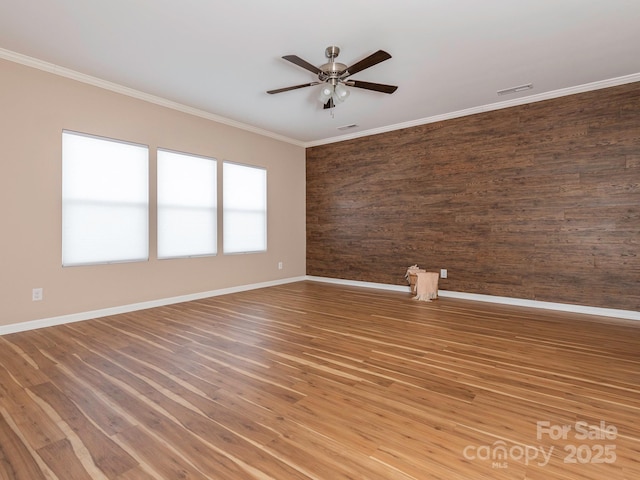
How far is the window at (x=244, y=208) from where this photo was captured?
5.24 metres

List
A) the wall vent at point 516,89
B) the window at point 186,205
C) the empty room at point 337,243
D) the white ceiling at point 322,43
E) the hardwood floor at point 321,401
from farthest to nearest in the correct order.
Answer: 1. the window at point 186,205
2. the wall vent at point 516,89
3. the white ceiling at point 322,43
4. the empty room at point 337,243
5. the hardwood floor at point 321,401

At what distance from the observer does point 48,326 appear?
11.1ft

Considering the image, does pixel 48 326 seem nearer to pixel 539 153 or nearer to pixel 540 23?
pixel 540 23

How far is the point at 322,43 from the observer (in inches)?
118

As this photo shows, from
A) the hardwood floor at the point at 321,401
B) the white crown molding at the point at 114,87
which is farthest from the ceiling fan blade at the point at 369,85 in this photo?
the white crown molding at the point at 114,87

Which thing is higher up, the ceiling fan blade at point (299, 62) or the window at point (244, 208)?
the ceiling fan blade at point (299, 62)

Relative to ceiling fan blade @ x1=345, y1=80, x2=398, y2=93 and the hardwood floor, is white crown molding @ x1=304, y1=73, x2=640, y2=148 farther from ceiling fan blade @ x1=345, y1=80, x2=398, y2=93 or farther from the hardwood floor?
the hardwood floor

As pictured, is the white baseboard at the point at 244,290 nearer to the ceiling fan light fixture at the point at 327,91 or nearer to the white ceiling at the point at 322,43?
the white ceiling at the point at 322,43

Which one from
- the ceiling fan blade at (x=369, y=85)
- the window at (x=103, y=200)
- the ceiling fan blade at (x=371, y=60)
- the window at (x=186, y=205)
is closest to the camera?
the ceiling fan blade at (x=371, y=60)

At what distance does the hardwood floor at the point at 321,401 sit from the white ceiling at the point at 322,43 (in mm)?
2756

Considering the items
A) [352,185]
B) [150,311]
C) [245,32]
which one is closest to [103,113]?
[245,32]

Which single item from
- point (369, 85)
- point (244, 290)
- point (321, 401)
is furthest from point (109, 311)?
point (369, 85)

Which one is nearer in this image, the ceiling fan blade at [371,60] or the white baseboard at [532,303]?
A: the ceiling fan blade at [371,60]

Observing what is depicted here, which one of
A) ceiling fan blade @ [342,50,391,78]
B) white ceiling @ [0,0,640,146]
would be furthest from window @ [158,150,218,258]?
ceiling fan blade @ [342,50,391,78]
